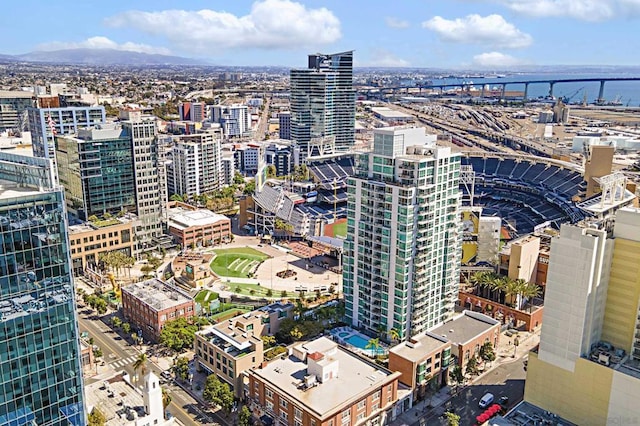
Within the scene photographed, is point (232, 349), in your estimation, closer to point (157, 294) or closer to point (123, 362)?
point (123, 362)

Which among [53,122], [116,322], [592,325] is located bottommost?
[116,322]

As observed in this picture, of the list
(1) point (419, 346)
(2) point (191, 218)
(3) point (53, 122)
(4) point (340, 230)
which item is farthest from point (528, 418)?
(3) point (53, 122)

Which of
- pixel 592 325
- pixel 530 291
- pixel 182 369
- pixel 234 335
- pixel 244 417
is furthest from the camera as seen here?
pixel 530 291

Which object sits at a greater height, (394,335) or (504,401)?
(394,335)

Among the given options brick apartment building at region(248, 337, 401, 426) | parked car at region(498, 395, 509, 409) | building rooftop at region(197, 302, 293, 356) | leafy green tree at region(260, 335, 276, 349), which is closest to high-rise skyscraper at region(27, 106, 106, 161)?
building rooftop at region(197, 302, 293, 356)

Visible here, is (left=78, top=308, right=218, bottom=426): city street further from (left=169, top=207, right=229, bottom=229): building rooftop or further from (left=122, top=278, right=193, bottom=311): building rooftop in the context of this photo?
(left=169, top=207, right=229, bottom=229): building rooftop

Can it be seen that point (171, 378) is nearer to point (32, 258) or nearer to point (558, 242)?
point (32, 258)

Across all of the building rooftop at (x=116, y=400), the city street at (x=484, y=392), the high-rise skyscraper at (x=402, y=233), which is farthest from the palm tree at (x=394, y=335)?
the building rooftop at (x=116, y=400)
